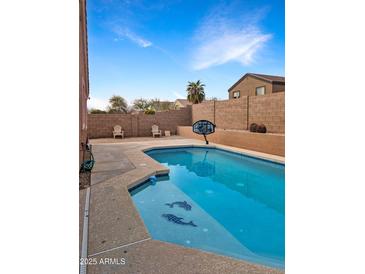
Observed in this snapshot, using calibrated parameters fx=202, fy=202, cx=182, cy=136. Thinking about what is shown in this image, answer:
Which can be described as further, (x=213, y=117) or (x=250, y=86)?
(x=250, y=86)

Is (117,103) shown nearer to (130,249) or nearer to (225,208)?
(225,208)

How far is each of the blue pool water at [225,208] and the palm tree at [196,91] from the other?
16558mm

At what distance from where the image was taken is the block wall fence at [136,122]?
45.2ft

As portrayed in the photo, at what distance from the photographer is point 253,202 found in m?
4.52

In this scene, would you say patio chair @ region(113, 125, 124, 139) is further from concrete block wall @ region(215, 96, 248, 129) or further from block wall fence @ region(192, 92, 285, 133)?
concrete block wall @ region(215, 96, 248, 129)

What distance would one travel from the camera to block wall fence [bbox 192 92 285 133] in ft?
28.7

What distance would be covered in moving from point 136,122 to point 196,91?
34.3ft

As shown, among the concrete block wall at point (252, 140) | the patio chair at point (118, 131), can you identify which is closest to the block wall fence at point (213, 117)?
the patio chair at point (118, 131)

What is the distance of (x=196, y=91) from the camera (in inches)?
909

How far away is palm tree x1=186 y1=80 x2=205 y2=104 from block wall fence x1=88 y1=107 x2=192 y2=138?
23.7 ft

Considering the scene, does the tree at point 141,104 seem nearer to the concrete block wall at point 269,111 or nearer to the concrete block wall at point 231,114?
the concrete block wall at point 231,114

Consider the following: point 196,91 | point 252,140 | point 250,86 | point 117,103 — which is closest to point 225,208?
point 252,140
